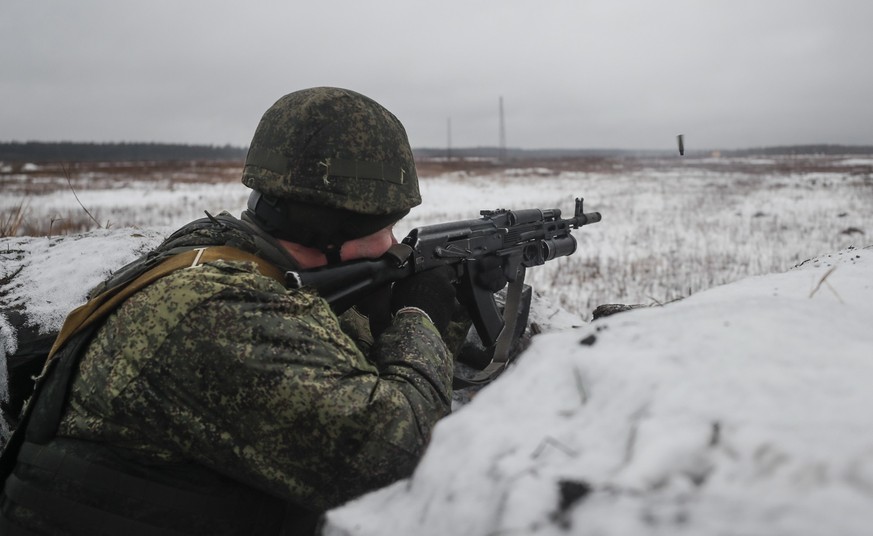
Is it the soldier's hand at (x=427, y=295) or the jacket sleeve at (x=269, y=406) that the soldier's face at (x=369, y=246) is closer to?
the soldier's hand at (x=427, y=295)

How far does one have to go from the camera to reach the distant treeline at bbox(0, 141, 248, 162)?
7475 cm

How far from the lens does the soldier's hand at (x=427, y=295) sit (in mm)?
2508

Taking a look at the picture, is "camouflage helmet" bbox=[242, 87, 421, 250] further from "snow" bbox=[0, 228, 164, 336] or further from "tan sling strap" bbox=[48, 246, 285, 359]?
"snow" bbox=[0, 228, 164, 336]

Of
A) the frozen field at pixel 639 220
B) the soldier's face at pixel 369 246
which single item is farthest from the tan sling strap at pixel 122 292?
the frozen field at pixel 639 220

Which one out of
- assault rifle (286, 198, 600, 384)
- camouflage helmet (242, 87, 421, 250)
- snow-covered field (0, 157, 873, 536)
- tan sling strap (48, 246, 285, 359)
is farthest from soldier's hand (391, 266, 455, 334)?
snow-covered field (0, 157, 873, 536)

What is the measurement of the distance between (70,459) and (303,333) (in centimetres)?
73

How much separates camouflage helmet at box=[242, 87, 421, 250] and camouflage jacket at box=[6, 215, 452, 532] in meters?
0.52

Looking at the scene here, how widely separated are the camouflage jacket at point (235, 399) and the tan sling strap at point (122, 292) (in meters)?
0.04

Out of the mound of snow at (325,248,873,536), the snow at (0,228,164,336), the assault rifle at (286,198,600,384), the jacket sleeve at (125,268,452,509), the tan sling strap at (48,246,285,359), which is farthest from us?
the snow at (0,228,164,336)

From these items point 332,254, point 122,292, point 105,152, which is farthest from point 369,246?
point 105,152

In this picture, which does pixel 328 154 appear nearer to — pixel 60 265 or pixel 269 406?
pixel 269 406

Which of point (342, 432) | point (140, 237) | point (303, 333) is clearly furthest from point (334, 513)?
point (140, 237)

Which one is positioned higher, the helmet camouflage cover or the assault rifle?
the helmet camouflage cover

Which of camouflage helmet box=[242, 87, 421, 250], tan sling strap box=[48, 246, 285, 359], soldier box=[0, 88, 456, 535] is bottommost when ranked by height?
soldier box=[0, 88, 456, 535]
